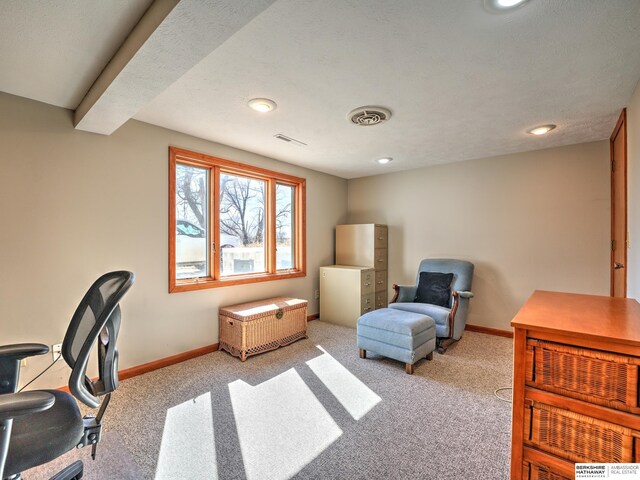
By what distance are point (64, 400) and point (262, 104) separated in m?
2.16

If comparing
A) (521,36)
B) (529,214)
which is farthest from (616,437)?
(529,214)

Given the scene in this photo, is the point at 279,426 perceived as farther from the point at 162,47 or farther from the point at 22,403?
the point at 162,47

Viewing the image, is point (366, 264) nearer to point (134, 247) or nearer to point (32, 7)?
point (134, 247)

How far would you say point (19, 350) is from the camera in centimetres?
132

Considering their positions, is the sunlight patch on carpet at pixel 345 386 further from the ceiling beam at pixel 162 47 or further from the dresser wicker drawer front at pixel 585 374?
the ceiling beam at pixel 162 47

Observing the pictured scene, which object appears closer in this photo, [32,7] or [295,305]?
[32,7]

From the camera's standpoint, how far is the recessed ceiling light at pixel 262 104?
228cm

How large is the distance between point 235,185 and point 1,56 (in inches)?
85.8

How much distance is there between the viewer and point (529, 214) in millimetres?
3680

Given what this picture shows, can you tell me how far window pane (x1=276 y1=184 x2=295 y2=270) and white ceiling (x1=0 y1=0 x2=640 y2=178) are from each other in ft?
4.86

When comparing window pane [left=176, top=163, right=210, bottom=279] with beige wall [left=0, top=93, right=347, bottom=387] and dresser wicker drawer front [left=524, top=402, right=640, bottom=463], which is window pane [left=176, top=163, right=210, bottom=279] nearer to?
beige wall [left=0, top=93, right=347, bottom=387]

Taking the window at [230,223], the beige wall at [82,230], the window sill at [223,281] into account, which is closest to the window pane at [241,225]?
the window at [230,223]

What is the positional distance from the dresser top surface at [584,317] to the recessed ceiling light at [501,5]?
4.52 ft

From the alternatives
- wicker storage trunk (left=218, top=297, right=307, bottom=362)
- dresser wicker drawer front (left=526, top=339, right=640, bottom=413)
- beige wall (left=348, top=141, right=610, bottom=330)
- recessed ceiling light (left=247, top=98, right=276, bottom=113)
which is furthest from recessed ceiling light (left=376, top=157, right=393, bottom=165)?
dresser wicker drawer front (left=526, top=339, right=640, bottom=413)
